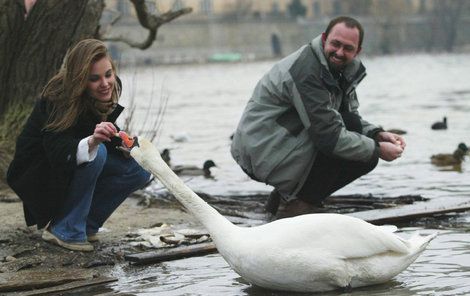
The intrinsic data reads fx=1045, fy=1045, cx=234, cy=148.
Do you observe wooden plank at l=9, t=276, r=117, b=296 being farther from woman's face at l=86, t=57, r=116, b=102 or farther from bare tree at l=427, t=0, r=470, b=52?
bare tree at l=427, t=0, r=470, b=52

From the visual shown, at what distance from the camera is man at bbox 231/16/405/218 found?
21.5 ft

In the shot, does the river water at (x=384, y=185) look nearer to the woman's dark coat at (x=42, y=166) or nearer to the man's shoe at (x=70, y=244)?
the man's shoe at (x=70, y=244)

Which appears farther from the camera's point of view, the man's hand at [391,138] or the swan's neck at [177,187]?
the man's hand at [391,138]

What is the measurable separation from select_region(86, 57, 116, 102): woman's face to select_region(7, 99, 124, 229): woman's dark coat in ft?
0.49

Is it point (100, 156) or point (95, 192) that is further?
point (95, 192)

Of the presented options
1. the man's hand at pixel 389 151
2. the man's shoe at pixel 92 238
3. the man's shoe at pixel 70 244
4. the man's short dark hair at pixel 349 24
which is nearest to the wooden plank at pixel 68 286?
the man's shoe at pixel 70 244

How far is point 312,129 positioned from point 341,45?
56 centimetres

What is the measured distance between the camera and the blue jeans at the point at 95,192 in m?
5.82

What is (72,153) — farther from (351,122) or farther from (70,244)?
(351,122)

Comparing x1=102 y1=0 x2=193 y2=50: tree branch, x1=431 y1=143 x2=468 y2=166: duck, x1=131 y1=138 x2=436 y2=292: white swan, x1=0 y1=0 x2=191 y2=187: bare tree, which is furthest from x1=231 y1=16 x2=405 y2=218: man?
x1=431 y1=143 x2=468 y2=166: duck

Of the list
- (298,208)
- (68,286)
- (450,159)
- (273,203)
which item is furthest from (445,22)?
(68,286)

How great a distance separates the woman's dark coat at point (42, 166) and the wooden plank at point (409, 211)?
1.86 metres

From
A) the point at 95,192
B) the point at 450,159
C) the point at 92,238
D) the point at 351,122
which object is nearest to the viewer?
the point at 95,192

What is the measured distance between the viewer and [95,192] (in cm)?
612
